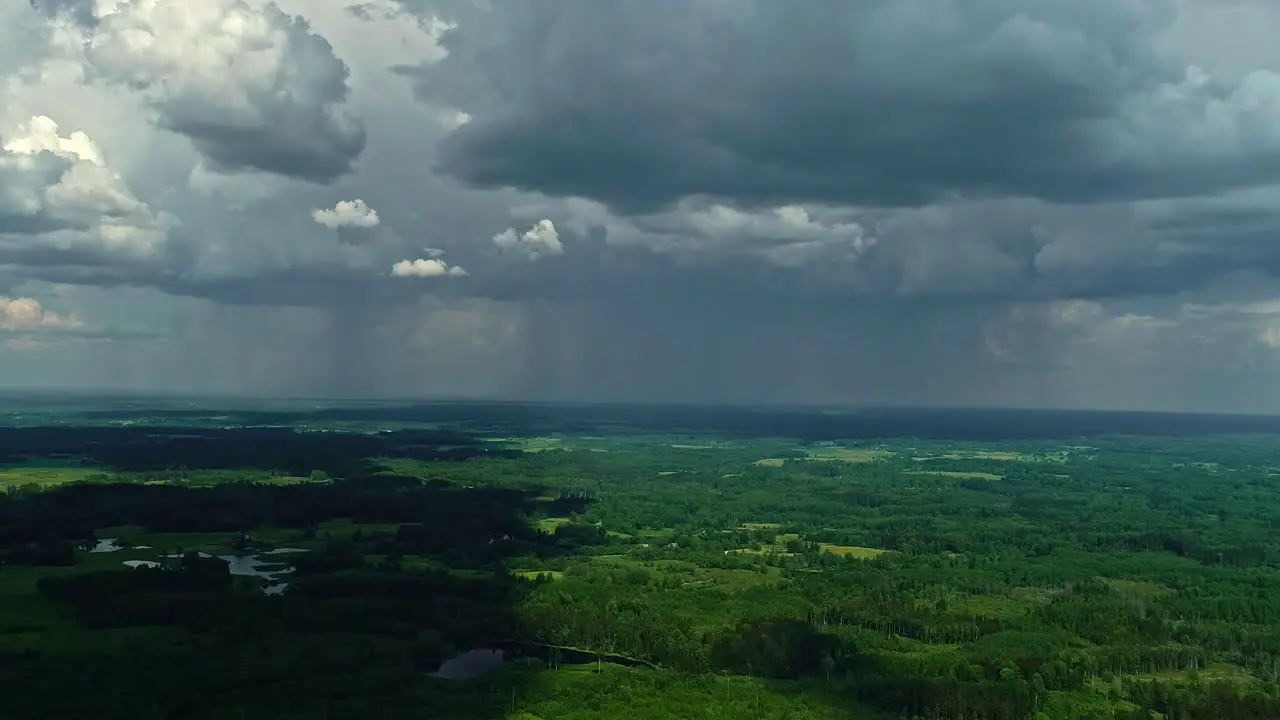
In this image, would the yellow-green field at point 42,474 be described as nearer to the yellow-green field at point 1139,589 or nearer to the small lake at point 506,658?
the small lake at point 506,658

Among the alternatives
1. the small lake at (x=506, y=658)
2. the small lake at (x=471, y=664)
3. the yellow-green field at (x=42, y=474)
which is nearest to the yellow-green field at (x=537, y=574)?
the small lake at (x=506, y=658)

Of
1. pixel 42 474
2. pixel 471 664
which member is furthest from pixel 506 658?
pixel 42 474

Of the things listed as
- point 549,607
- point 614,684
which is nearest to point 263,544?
point 549,607

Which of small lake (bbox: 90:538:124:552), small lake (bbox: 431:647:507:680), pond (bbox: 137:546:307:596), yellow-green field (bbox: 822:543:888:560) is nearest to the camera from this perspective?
small lake (bbox: 431:647:507:680)

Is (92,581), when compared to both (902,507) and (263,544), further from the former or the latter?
(902,507)

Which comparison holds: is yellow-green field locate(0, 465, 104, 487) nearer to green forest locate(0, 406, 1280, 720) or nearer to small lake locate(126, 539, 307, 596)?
green forest locate(0, 406, 1280, 720)

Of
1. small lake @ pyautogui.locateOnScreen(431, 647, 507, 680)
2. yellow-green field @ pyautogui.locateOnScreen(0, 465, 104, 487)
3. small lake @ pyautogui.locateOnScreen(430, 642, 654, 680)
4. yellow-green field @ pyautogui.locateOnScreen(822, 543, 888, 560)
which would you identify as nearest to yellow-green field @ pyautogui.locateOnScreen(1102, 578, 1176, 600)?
yellow-green field @ pyautogui.locateOnScreen(822, 543, 888, 560)
